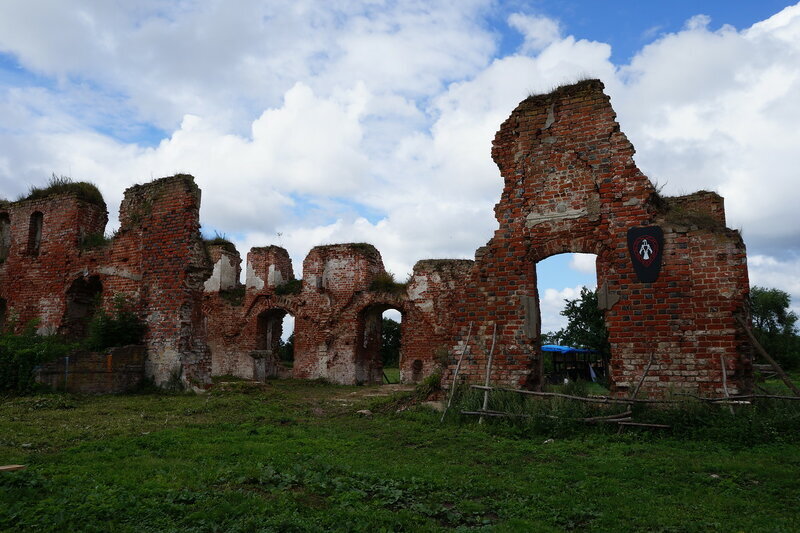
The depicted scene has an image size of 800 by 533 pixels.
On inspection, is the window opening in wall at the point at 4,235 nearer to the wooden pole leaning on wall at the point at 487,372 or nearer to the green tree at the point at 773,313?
the wooden pole leaning on wall at the point at 487,372

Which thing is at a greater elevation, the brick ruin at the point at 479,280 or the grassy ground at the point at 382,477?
the brick ruin at the point at 479,280

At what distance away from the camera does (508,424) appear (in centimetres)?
727

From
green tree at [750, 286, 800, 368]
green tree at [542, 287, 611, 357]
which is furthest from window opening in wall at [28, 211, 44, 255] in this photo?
green tree at [750, 286, 800, 368]

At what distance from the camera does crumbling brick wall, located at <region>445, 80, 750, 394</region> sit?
7461mm

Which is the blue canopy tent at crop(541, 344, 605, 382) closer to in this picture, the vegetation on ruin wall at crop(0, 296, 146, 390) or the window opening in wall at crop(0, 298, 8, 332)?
the vegetation on ruin wall at crop(0, 296, 146, 390)

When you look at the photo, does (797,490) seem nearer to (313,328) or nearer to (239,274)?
(313,328)

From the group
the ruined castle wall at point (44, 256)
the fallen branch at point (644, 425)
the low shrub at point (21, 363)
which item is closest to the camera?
the fallen branch at point (644, 425)

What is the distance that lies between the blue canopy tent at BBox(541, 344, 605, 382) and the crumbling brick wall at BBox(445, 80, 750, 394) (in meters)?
10.6

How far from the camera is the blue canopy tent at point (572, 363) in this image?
19078 millimetres

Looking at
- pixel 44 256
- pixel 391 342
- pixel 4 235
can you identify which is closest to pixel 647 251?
pixel 44 256

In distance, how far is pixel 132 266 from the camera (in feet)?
40.9

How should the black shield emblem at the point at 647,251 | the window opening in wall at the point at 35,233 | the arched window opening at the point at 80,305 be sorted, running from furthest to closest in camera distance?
1. the window opening in wall at the point at 35,233
2. the arched window opening at the point at 80,305
3. the black shield emblem at the point at 647,251

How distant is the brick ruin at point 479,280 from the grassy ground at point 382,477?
5.13 feet

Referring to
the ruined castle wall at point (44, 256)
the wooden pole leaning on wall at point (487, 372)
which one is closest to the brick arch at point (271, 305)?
the ruined castle wall at point (44, 256)
